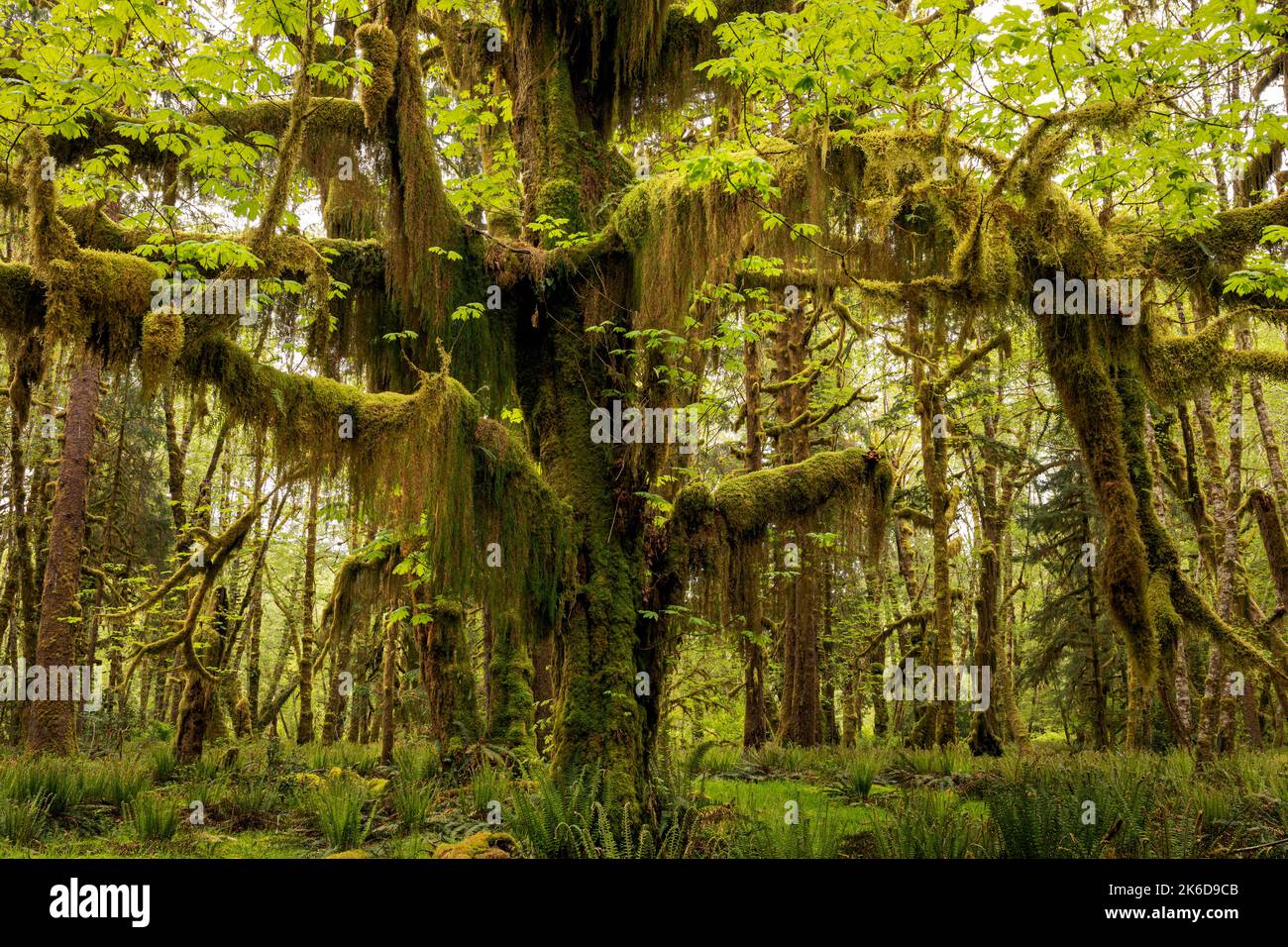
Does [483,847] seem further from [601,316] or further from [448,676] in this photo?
[601,316]

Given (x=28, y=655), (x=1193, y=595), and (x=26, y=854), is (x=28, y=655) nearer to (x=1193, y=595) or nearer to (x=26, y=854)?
(x=26, y=854)

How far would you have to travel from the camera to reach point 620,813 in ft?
19.3

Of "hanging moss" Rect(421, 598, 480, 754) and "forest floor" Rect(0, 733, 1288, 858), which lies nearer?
"forest floor" Rect(0, 733, 1288, 858)

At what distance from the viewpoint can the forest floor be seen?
17.7 feet

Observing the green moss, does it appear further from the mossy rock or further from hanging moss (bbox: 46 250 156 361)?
the mossy rock

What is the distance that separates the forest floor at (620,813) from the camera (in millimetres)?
5410

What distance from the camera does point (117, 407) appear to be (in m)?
15.9

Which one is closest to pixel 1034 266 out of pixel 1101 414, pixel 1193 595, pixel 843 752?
pixel 1101 414

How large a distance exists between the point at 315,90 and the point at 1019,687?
20.2 metres

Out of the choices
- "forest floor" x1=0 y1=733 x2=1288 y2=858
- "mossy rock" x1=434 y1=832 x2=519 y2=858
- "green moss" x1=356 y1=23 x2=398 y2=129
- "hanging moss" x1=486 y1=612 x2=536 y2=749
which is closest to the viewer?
"forest floor" x1=0 y1=733 x2=1288 y2=858

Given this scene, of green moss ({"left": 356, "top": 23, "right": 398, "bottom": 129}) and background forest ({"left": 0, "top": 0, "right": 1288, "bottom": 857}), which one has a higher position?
green moss ({"left": 356, "top": 23, "right": 398, "bottom": 129})

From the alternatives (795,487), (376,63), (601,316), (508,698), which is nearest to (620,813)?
(795,487)

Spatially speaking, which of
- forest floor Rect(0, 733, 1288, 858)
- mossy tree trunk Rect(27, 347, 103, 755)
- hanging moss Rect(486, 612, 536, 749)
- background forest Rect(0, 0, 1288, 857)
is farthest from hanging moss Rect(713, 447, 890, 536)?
mossy tree trunk Rect(27, 347, 103, 755)
